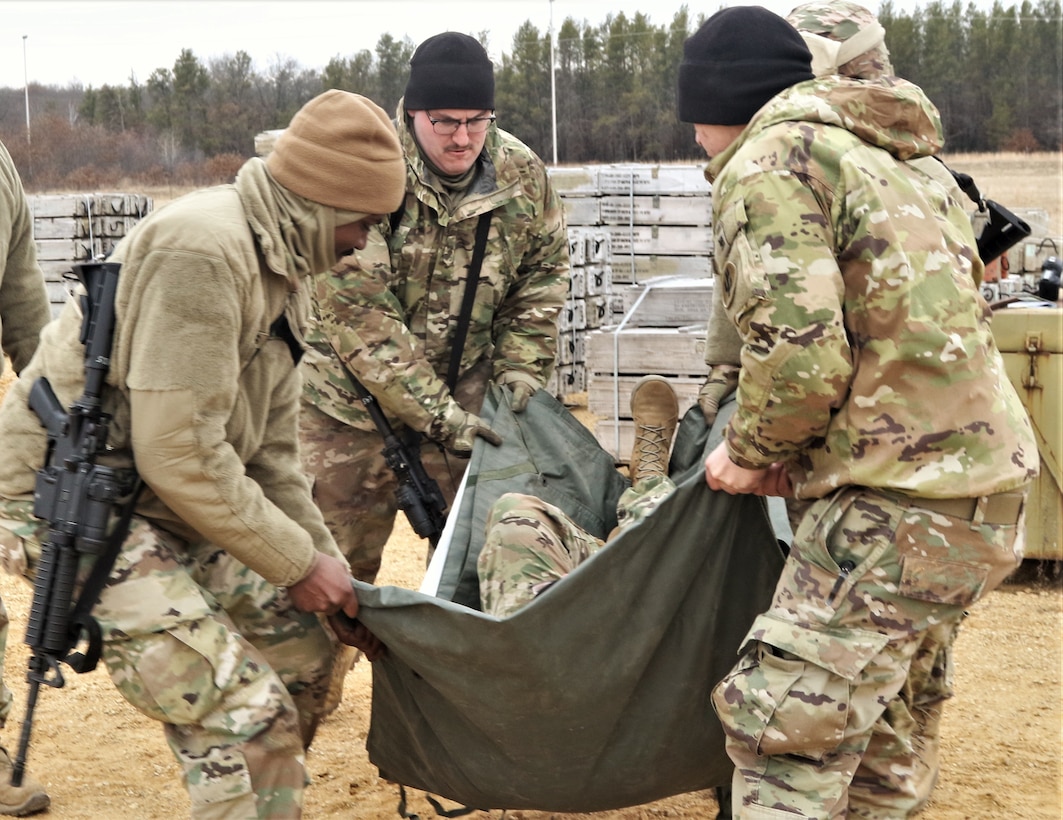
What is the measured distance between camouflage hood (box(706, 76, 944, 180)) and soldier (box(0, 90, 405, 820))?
2.98ft

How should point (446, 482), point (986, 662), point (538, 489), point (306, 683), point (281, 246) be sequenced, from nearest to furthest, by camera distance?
point (281, 246) < point (306, 683) < point (538, 489) < point (446, 482) < point (986, 662)

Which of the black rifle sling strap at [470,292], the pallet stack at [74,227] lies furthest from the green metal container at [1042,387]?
the pallet stack at [74,227]

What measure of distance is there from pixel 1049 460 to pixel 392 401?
3407 millimetres

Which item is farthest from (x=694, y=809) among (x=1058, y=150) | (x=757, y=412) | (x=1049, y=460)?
(x=1058, y=150)

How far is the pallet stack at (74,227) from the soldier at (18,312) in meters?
10.0

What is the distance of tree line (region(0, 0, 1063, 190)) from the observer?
28938 mm

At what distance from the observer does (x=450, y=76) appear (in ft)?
13.8

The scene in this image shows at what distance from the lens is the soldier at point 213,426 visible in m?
2.83

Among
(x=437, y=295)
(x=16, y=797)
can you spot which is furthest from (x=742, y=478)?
(x=16, y=797)

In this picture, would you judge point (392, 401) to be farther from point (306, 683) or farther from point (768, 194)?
point (768, 194)

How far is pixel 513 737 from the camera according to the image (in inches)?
125

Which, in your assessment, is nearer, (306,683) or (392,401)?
(306,683)

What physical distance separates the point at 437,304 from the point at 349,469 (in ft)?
2.18

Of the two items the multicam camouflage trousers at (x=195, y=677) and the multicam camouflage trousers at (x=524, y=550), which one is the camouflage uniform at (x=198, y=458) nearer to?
the multicam camouflage trousers at (x=195, y=677)
